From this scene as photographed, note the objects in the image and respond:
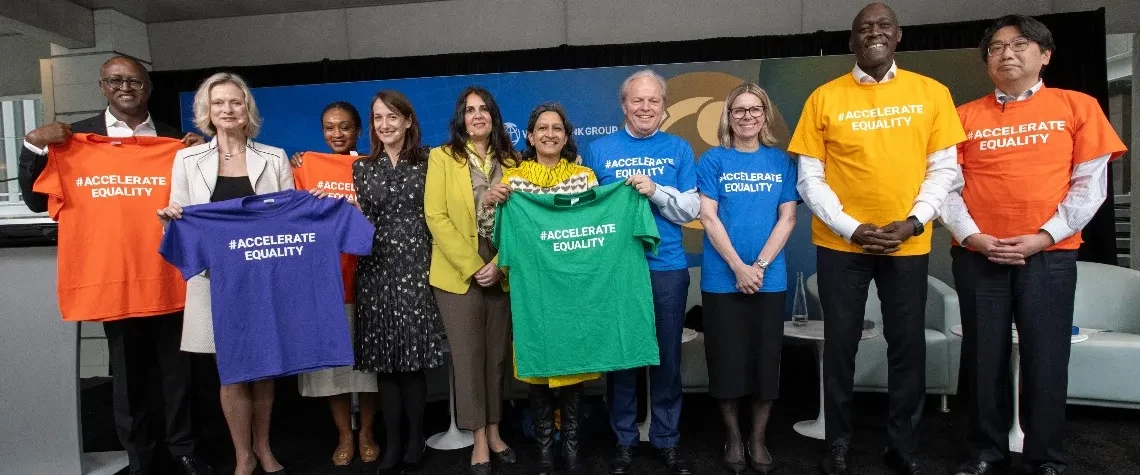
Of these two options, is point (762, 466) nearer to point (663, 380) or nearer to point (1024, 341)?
point (663, 380)

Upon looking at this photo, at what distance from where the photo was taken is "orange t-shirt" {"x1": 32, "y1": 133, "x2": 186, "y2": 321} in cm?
243

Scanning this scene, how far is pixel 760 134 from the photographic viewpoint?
101 inches

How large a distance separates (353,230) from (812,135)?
1.80 metres

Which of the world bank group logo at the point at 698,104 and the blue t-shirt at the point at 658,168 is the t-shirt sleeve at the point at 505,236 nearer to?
the blue t-shirt at the point at 658,168

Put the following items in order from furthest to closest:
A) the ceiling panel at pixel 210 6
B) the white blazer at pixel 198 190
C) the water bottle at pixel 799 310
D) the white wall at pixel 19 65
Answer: the white wall at pixel 19 65
the ceiling panel at pixel 210 6
the water bottle at pixel 799 310
the white blazer at pixel 198 190

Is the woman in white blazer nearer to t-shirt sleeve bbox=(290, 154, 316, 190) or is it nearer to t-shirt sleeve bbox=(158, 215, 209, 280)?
t-shirt sleeve bbox=(158, 215, 209, 280)

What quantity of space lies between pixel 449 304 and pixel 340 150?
1186mm

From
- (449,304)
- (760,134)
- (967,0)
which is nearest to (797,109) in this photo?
(967,0)

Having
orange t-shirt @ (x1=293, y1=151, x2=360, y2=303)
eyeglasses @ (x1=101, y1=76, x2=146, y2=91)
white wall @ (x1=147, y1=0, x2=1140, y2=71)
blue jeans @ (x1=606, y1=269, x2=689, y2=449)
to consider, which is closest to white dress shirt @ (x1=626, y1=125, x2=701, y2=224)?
blue jeans @ (x1=606, y1=269, x2=689, y2=449)

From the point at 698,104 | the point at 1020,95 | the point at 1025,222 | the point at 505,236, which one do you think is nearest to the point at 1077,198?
the point at 1025,222

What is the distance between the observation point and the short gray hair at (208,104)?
249cm

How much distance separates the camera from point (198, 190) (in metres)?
2.48

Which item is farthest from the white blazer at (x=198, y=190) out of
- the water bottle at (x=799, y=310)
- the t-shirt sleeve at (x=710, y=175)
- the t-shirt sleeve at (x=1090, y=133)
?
the t-shirt sleeve at (x=1090, y=133)

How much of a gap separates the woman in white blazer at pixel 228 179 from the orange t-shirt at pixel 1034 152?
2743mm
